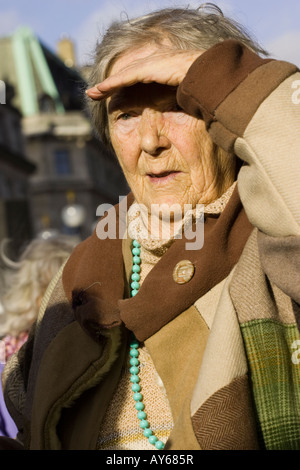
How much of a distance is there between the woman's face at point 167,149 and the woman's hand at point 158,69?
0.12 metres

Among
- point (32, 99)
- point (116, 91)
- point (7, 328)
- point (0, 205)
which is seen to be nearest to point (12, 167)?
point (32, 99)

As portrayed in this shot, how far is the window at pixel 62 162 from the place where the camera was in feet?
167

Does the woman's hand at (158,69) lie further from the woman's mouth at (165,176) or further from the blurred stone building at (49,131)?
the blurred stone building at (49,131)

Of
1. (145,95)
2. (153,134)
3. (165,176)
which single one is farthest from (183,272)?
(145,95)

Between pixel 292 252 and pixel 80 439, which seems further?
pixel 80 439

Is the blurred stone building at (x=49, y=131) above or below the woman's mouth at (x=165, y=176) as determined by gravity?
below

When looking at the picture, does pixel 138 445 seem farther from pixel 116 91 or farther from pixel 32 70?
pixel 32 70

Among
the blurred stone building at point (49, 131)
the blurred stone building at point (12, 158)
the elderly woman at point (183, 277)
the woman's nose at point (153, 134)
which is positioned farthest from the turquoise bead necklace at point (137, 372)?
the blurred stone building at point (49, 131)

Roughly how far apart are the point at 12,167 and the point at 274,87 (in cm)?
4054

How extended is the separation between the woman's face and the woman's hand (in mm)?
119

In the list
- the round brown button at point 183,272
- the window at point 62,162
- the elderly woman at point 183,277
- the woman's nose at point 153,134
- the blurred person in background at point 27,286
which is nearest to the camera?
the elderly woman at point 183,277

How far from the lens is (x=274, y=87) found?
6.60ft

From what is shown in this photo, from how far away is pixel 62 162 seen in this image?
5122 centimetres

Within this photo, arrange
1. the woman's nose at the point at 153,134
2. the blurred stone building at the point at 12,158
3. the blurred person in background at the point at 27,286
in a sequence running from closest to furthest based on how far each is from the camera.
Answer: the woman's nose at the point at 153,134 → the blurred person in background at the point at 27,286 → the blurred stone building at the point at 12,158
